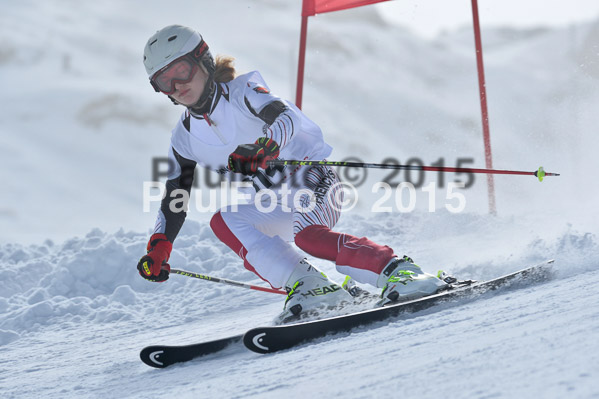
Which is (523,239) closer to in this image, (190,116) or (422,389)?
(190,116)

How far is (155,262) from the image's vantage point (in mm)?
3785

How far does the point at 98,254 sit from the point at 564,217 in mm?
3901

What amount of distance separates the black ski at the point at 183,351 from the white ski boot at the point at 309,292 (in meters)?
0.32

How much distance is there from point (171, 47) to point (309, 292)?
1468mm

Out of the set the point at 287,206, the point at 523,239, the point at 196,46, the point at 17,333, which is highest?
the point at 196,46

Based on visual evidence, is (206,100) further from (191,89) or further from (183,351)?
(183,351)

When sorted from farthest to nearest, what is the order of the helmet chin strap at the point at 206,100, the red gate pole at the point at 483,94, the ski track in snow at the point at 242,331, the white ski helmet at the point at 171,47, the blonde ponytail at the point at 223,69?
the red gate pole at the point at 483,94, the blonde ponytail at the point at 223,69, the helmet chin strap at the point at 206,100, the white ski helmet at the point at 171,47, the ski track in snow at the point at 242,331

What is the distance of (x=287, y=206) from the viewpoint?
371 cm

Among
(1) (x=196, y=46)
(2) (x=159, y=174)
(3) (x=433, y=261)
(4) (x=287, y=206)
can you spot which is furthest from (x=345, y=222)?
(1) (x=196, y=46)

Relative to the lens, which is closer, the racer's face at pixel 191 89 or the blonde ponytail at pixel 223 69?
the racer's face at pixel 191 89

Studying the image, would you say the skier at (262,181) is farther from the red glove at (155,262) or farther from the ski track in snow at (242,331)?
the ski track in snow at (242,331)

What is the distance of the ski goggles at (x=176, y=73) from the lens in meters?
3.47

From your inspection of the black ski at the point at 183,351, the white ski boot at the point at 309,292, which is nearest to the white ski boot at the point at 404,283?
the white ski boot at the point at 309,292

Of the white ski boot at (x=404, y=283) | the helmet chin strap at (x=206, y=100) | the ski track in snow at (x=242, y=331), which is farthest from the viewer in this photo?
the helmet chin strap at (x=206, y=100)
